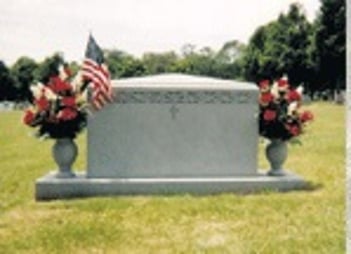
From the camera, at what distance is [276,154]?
11.2m

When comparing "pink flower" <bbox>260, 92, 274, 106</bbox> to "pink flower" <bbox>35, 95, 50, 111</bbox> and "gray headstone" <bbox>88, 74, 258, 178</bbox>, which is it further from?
"pink flower" <bbox>35, 95, 50, 111</bbox>

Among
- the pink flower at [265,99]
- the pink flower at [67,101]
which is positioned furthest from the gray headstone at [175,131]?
the pink flower at [67,101]

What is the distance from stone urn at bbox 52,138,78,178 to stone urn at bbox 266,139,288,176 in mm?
2976

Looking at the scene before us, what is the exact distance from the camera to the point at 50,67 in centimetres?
11888

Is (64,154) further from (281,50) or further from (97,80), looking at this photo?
(281,50)

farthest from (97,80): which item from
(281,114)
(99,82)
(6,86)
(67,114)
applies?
(6,86)

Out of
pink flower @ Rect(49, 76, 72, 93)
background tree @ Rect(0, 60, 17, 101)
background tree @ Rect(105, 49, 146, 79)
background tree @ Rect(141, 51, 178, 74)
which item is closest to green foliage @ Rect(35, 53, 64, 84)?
background tree @ Rect(0, 60, 17, 101)

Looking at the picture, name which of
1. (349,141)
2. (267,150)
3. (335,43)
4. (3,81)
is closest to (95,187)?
(267,150)

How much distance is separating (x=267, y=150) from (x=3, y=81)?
347 feet

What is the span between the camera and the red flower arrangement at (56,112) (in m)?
10.7

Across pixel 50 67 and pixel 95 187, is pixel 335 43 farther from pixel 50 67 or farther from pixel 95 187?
pixel 50 67

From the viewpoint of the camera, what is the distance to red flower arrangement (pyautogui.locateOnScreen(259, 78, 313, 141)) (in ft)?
36.1

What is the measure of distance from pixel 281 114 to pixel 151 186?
2264 millimetres

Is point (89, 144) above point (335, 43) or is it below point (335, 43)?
A: below
